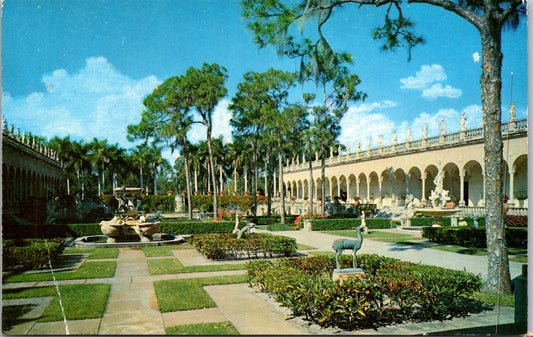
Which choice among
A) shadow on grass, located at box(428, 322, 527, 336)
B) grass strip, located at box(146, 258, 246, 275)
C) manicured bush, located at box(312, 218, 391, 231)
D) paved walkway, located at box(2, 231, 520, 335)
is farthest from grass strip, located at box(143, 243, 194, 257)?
manicured bush, located at box(312, 218, 391, 231)

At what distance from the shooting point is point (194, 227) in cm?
2306

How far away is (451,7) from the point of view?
348 inches

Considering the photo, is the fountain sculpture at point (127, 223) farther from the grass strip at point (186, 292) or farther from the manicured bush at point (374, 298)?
the manicured bush at point (374, 298)

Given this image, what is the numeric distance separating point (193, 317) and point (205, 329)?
2.20 ft

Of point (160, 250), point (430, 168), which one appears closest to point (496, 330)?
point (160, 250)

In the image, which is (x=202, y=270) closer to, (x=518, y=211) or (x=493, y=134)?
(x=493, y=134)

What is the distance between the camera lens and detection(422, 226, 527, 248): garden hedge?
1622 cm

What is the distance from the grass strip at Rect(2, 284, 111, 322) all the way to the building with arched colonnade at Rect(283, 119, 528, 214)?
2129 centimetres

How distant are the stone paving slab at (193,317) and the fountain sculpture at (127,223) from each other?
11729 millimetres

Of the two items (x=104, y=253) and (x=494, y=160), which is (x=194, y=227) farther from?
(x=494, y=160)

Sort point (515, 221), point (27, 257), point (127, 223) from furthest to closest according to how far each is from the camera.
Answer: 1. point (515, 221)
2. point (127, 223)
3. point (27, 257)

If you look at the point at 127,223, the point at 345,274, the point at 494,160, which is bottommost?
the point at 345,274

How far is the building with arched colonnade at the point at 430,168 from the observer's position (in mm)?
26328

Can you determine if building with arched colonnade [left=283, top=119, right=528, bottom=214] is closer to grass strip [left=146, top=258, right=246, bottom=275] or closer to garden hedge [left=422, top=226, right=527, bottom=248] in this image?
garden hedge [left=422, top=226, right=527, bottom=248]
